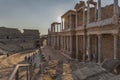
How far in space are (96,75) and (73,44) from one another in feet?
59.4

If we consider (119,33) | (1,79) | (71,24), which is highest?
(71,24)

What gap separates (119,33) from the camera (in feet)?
49.3

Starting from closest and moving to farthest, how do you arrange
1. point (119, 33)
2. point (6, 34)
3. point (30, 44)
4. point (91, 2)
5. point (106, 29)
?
point (119, 33), point (106, 29), point (91, 2), point (6, 34), point (30, 44)

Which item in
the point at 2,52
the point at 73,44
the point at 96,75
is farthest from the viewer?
the point at 2,52

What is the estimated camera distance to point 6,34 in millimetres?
65562

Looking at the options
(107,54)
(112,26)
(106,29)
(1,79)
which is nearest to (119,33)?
(112,26)

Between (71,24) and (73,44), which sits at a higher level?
(71,24)

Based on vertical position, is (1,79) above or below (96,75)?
below

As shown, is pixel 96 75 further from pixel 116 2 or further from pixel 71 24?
Answer: pixel 71 24

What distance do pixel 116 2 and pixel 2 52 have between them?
3878 centimetres

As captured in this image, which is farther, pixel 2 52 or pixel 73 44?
pixel 2 52

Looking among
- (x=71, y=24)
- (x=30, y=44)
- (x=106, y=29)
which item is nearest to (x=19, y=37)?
(x=30, y=44)

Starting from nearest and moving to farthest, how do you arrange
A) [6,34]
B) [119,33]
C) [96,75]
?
[96,75] → [119,33] → [6,34]

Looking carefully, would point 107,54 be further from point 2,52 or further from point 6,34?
point 6,34
